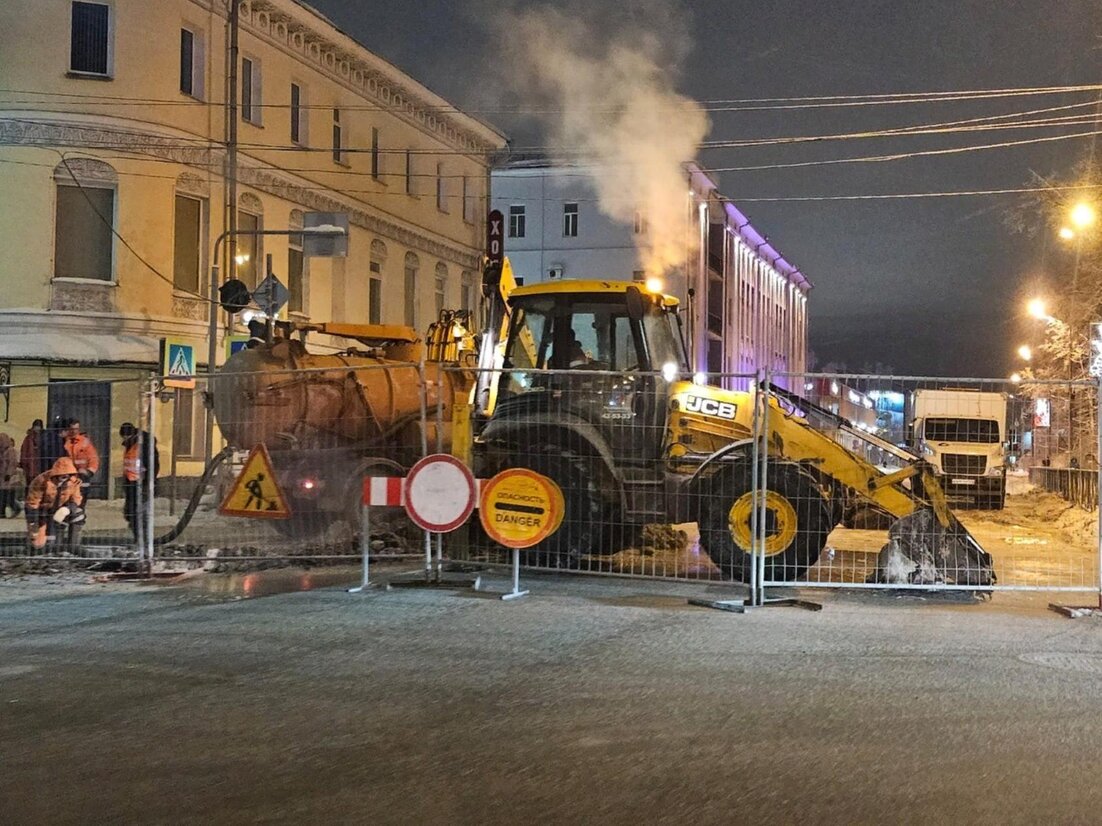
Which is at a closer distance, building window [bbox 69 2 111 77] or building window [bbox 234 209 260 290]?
building window [bbox 69 2 111 77]

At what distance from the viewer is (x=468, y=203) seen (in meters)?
39.8

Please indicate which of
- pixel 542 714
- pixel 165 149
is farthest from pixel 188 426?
pixel 165 149

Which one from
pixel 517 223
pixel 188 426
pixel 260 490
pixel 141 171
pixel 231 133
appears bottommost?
pixel 260 490

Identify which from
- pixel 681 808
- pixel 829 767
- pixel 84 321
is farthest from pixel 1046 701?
pixel 84 321

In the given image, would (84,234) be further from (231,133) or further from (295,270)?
(295,270)

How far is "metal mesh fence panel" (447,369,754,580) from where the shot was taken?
35.1 feet

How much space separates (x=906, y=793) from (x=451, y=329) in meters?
11.9

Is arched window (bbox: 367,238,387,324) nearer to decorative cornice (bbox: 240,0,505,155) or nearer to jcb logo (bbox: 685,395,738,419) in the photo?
decorative cornice (bbox: 240,0,505,155)

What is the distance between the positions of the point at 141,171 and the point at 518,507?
58.4ft

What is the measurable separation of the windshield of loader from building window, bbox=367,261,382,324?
72.2 ft

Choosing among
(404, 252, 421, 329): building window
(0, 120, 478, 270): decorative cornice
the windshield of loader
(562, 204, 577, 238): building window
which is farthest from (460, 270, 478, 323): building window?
the windshield of loader

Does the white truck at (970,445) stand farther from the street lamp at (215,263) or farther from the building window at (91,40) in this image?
the building window at (91,40)

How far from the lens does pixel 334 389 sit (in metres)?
13.7

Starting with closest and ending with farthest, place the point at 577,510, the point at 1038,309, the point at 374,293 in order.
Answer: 1. the point at 577,510
2. the point at 1038,309
3. the point at 374,293
